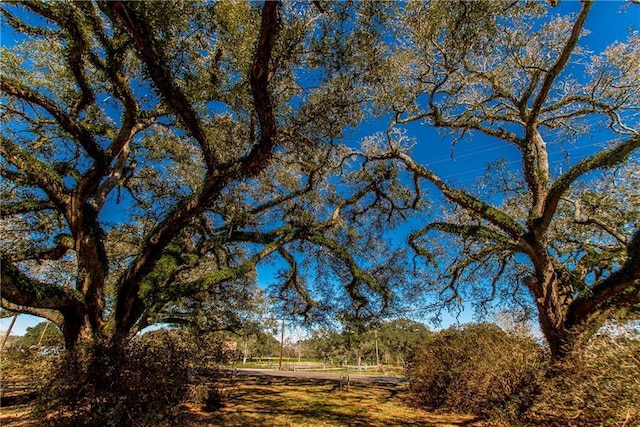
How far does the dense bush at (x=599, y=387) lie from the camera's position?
420 centimetres

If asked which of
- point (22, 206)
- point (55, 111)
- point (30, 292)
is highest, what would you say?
point (55, 111)

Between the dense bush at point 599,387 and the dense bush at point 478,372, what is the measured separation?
128 centimetres

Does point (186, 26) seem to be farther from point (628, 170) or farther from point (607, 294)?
point (628, 170)

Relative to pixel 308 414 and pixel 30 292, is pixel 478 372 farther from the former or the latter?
pixel 30 292

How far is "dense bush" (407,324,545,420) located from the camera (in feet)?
24.1

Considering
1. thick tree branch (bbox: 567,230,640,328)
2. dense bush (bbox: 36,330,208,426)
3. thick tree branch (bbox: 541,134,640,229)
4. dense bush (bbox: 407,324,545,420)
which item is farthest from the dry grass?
thick tree branch (bbox: 541,134,640,229)

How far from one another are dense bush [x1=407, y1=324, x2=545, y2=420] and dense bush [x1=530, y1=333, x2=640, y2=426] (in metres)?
1.28

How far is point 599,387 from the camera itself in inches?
178

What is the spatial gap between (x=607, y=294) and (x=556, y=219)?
13.8 ft

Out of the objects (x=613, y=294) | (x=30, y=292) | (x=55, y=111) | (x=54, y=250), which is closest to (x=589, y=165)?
(x=613, y=294)

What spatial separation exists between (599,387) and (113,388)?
7.43 metres

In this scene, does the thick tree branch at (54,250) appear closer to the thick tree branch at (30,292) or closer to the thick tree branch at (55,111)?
the thick tree branch at (30,292)

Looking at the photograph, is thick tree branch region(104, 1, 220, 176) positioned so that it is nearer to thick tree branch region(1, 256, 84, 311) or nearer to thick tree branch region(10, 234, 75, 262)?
thick tree branch region(1, 256, 84, 311)

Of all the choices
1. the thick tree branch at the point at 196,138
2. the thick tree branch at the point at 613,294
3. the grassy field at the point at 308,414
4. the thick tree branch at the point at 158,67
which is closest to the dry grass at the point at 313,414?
the grassy field at the point at 308,414
